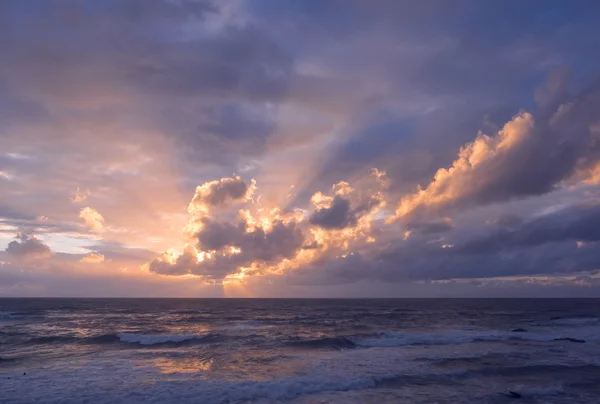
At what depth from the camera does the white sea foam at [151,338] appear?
129 feet

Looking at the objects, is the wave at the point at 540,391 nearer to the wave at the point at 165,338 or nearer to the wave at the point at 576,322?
the wave at the point at 165,338

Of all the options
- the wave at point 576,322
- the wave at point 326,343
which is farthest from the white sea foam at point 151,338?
the wave at point 576,322

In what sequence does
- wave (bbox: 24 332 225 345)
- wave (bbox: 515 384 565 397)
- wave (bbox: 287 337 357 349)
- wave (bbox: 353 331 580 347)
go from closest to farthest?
wave (bbox: 515 384 565 397) < wave (bbox: 287 337 357 349) < wave (bbox: 353 331 580 347) < wave (bbox: 24 332 225 345)

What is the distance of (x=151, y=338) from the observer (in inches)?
1612

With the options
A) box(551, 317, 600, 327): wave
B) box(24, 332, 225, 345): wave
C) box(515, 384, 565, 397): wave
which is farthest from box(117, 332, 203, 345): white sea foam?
box(551, 317, 600, 327): wave

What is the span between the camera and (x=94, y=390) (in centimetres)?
2089

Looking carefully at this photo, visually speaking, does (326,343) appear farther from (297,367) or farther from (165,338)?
(165,338)

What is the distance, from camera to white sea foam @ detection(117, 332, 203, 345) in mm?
39469

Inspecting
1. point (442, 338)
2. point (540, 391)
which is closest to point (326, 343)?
point (442, 338)

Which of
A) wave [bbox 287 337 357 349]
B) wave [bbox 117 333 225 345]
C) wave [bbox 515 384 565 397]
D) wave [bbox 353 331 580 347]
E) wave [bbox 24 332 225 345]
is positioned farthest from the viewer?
wave [bbox 117 333 225 345]

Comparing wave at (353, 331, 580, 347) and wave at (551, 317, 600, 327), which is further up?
wave at (353, 331, 580, 347)

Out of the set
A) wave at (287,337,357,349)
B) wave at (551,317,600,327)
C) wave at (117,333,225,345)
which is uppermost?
wave at (117,333,225,345)

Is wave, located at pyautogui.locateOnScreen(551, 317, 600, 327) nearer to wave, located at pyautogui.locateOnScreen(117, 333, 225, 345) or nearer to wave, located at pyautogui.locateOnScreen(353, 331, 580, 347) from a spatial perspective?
wave, located at pyautogui.locateOnScreen(353, 331, 580, 347)

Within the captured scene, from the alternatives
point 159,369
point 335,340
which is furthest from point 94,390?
point 335,340
